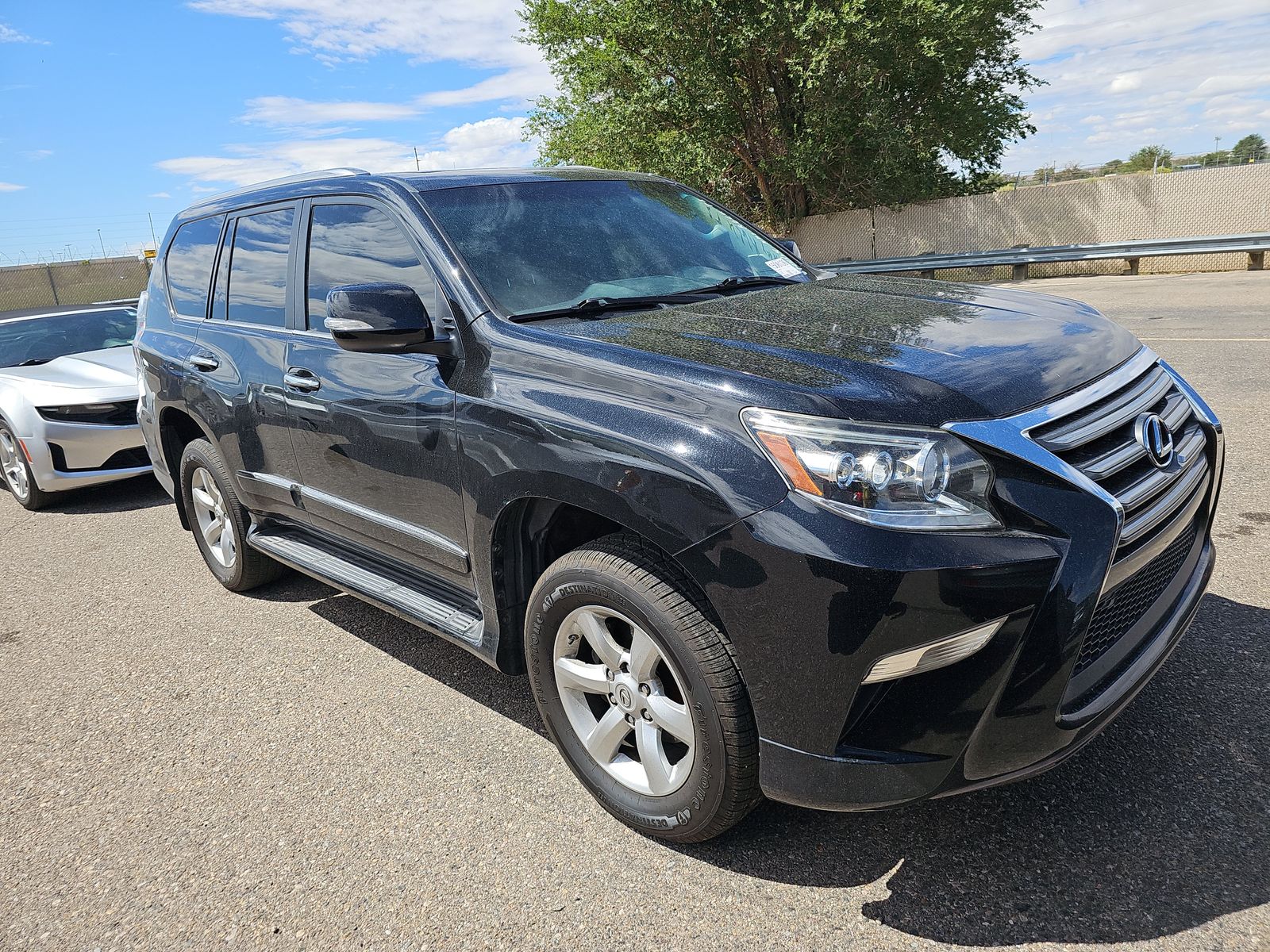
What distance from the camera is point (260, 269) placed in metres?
4.12

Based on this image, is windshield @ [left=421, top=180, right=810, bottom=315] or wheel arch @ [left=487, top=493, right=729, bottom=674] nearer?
wheel arch @ [left=487, top=493, right=729, bottom=674]

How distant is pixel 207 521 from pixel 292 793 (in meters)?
2.39

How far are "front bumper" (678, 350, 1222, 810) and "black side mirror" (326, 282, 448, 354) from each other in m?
Answer: 1.25

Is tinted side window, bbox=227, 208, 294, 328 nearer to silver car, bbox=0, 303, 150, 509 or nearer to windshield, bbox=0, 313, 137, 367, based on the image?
silver car, bbox=0, 303, 150, 509

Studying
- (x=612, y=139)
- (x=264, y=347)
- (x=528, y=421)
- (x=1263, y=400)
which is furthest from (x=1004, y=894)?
(x=612, y=139)

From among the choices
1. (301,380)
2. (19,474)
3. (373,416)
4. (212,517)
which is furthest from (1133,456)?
(19,474)

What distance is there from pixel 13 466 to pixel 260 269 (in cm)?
476

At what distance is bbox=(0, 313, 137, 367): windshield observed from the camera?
26.1 ft

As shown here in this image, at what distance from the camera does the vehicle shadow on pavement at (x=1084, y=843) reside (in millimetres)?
2211

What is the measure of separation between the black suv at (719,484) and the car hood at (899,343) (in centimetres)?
1

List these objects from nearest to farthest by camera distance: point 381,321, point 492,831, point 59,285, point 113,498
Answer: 1. point 492,831
2. point 381,321
3. point 113,498
4. point 59,285

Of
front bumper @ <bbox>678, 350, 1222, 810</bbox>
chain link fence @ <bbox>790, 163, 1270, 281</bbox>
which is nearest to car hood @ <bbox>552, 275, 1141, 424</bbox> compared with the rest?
front bumper @ <bbox>678, 350, 1222, 810</bbox>

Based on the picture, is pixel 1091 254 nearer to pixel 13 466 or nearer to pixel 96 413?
pixel 96 413

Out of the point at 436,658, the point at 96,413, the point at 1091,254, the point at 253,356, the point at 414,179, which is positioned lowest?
the point at 436,658
